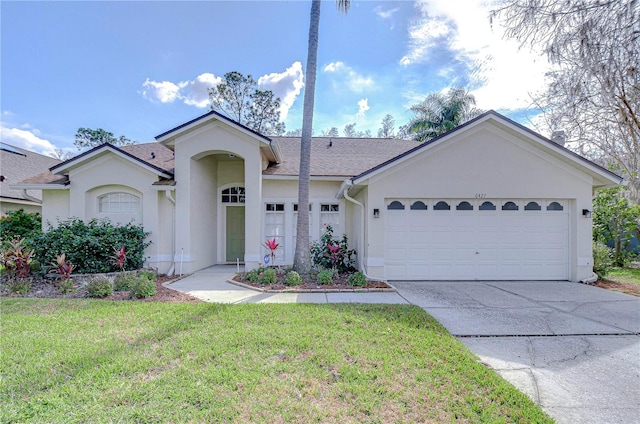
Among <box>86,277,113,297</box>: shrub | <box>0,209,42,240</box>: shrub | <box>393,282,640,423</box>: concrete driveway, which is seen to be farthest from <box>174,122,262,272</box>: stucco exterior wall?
<box>0,209,42,240</box>: shrub

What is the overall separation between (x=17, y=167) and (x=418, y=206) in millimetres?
23589

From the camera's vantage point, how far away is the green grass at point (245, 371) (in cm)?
278

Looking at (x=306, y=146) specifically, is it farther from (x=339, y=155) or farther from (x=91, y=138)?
(x=91, y=138)

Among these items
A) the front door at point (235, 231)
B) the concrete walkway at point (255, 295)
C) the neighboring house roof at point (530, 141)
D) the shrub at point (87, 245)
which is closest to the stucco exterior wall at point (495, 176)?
the neighboring house roof at point (530, 141)

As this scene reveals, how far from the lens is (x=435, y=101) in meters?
20.8

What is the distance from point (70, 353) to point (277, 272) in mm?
5470

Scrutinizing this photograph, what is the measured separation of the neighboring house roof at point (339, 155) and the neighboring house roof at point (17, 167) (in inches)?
536

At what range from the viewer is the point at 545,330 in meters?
5.06

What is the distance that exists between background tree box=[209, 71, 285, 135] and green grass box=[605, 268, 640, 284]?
82.7ft

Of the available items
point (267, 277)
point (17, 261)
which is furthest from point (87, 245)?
point (267, 277)

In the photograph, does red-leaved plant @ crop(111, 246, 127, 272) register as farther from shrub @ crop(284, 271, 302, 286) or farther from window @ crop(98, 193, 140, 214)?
shrub @ crop(284, 271, 302, 286)

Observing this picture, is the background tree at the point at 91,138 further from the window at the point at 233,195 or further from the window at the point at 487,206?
the window at the point at 487,206

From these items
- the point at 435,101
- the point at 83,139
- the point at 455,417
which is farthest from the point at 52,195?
the point at 83,139

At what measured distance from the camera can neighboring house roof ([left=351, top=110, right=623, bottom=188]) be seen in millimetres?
8516
